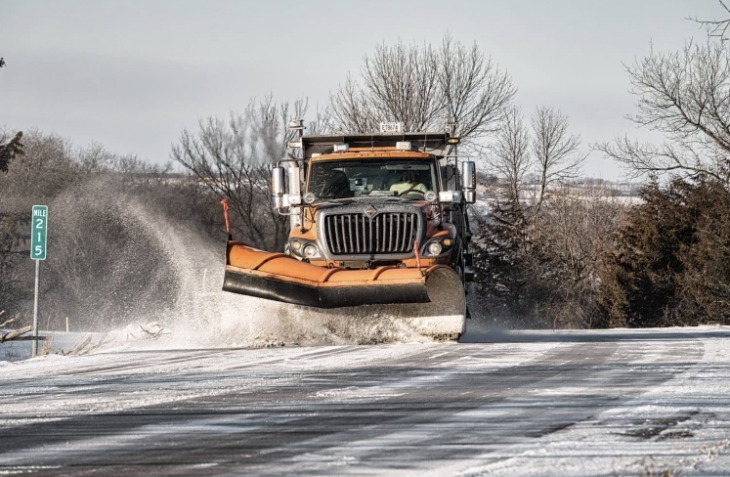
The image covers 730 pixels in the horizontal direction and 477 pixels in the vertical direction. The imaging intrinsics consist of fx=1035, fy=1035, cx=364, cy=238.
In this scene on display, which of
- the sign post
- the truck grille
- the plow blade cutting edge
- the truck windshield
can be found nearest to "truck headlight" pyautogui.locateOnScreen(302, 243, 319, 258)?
the truck grille

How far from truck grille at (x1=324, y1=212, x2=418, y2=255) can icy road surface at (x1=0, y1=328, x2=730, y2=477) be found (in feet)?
9.81

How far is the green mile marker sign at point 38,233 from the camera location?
14141 millimetres

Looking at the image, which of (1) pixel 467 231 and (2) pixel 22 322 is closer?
(1) pixel 467 231

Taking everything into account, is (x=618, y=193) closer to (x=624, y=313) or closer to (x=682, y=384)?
(x=624, y=313)

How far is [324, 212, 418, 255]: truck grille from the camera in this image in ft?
38.1

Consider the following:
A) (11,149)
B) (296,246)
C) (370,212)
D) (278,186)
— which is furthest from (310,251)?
(11,149)

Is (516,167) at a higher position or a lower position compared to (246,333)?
higher

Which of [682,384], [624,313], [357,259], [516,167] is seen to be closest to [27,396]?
[682,384]

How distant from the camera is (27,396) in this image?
632 cm

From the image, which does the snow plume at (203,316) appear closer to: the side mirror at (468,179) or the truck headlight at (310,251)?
the truck headlight at (310,251)

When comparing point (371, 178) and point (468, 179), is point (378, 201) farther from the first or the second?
point (468, 179)

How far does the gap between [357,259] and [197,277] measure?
4.72 m

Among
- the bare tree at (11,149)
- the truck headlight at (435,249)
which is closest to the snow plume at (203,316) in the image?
the truck headlight at (435,249)

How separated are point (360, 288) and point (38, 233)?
581 centimetres
